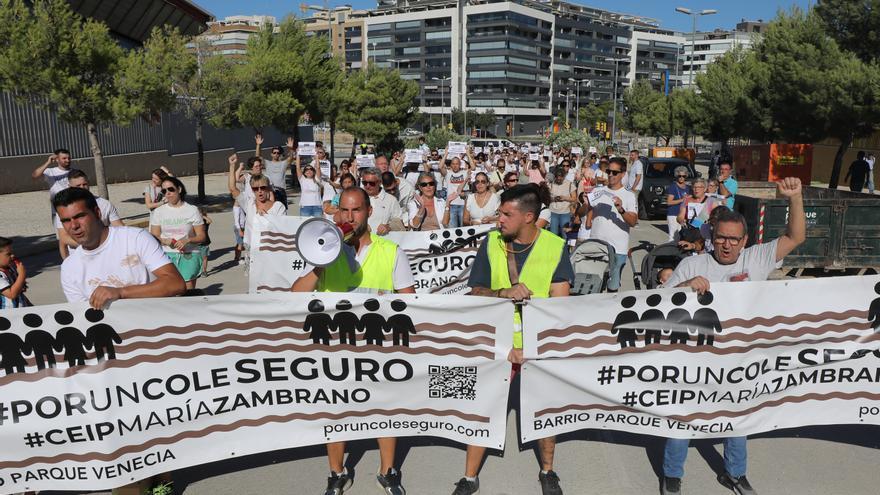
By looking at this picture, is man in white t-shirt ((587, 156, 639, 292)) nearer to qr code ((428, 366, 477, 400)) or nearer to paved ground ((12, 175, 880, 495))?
paved ground ((12, 175, 880, 495))

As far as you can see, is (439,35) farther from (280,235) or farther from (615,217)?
(615,217)

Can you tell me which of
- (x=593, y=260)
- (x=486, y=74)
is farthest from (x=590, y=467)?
(x=486, y=74)

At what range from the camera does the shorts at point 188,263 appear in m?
7.24

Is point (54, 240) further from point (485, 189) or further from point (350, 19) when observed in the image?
point (350, 19)

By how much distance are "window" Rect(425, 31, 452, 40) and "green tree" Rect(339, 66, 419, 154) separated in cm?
8535

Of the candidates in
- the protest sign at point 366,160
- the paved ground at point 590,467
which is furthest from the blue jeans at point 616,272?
the protest sign at point 366,160

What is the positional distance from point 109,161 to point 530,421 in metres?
29.0

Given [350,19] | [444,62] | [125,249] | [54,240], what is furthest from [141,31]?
[350,19]

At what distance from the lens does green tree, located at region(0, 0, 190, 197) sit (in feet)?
50.3

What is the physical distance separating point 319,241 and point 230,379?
1.03 m

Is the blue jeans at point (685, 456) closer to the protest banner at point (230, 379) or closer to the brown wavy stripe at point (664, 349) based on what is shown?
the brown wavy stripe at point (664, 349)

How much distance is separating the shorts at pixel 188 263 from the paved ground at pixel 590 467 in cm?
308

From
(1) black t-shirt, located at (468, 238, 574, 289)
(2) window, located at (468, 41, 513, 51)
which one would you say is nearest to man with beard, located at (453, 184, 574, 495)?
(1) black t-shirt, located at (468, 238, 574, 289)

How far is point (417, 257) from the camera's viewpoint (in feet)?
23.9
